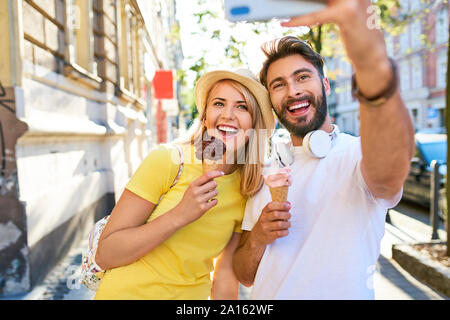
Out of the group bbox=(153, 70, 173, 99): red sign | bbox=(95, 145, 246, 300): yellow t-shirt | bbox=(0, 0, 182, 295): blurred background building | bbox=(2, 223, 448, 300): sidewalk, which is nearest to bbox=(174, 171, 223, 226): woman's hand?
bbox=(95, 145, 246, 300): yellow t-shirt

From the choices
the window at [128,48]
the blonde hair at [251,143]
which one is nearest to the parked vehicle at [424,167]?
the window at [128,48]

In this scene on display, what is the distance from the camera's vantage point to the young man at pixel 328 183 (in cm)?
97

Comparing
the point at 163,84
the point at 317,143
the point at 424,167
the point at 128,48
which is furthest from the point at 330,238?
the point at 163,84

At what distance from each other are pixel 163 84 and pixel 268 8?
45.0 ft

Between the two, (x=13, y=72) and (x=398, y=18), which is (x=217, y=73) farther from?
(x=398, y=18)

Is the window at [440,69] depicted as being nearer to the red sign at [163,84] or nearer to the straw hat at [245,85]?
the red sign at [163,84]

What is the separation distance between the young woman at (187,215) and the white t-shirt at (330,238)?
1.02 feet

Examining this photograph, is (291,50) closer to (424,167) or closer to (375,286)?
(375,286)

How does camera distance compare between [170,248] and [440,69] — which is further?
[440,69]

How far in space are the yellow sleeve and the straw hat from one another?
321 millimetres

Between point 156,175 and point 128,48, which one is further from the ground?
point 128,48

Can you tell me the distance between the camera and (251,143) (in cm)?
182
